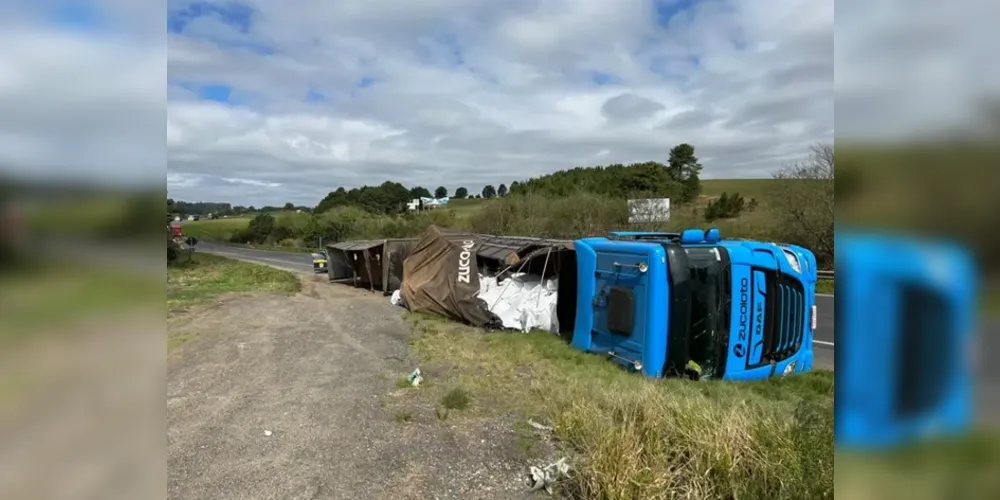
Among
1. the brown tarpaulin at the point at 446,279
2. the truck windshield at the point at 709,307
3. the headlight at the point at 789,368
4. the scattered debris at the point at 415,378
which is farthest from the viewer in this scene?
the brown tarpaulin at the point at 446,279

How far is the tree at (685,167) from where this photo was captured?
5712cm

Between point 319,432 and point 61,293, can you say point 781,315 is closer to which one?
point 319,432

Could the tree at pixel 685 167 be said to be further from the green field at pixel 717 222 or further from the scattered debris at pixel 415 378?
the scattered debris at pixel 415 378

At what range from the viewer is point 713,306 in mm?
7781

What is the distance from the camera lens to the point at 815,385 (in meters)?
7.68

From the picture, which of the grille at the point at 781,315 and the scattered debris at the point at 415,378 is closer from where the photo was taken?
the scattered debris at the point at 415,378

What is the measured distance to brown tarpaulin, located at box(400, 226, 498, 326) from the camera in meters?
13.6

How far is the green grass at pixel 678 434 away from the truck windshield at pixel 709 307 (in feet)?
1.49

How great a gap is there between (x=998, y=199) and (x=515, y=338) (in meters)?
10.7

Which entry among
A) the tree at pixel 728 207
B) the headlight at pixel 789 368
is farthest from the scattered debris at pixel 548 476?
the tree at pixel 728 207

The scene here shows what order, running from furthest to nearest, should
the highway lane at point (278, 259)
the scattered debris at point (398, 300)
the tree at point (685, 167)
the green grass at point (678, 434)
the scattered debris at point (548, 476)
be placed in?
the tree at point (685, 167), the highway lane at point (278, 259), the scattered debris at point (398, 300), the scattered debris at point (548, 476), the green grass at point (678, 434)

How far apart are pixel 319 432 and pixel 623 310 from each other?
15.5ft

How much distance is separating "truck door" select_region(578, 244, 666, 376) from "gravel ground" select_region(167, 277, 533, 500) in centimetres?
292

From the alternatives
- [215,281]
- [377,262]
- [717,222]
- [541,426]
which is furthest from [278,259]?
[541,426]
